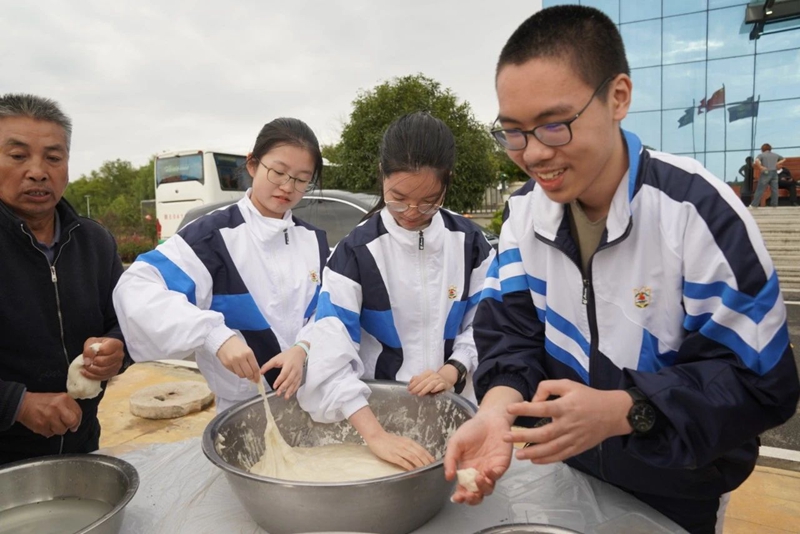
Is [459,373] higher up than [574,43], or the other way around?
[574,43]

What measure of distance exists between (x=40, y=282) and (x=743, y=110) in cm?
1589

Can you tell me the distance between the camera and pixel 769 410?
0.92 metres

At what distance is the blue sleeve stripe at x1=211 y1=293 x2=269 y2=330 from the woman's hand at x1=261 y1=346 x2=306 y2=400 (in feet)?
0.96

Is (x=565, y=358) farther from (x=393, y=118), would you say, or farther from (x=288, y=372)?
(x=393, y=118)

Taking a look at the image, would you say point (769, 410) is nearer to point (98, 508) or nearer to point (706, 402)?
point (706, 402)

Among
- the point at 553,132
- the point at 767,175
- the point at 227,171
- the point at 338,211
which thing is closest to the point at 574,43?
the point at 553,132

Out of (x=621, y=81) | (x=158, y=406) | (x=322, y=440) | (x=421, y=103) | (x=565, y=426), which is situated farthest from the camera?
(x=421, y=103)

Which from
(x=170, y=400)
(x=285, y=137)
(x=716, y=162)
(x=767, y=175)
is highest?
(x=716, y=162)

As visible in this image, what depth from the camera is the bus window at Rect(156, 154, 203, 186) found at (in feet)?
43.3

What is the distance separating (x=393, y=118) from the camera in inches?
457

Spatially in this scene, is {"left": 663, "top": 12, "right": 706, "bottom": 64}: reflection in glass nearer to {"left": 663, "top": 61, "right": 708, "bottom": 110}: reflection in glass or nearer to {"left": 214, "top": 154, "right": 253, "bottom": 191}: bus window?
{"left": 663, "top": 61, "right": 708, "bottom": 110}: reflection in glass

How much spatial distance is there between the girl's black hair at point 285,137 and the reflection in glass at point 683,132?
47.7ft

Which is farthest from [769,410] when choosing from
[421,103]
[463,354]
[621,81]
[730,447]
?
[421,103]

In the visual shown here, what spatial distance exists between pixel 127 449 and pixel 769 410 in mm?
1567
